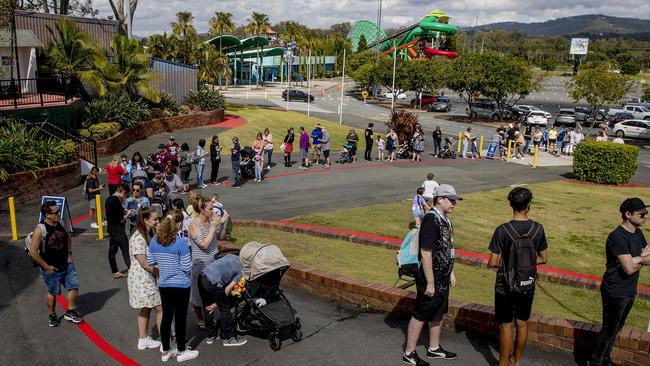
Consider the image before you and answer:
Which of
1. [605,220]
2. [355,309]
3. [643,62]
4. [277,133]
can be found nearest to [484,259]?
[355,309]

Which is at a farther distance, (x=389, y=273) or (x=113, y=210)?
(x=389, y=273)

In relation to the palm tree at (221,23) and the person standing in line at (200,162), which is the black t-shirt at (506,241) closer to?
the person standing in line at (200,162)

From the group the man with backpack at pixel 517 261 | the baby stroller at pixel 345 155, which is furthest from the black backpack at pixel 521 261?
the baby stroller at pixel 345 155

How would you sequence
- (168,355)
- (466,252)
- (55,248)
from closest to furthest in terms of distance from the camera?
1. (168,355)
2. (55,248)
3. (466,252)

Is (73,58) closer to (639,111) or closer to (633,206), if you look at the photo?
(633,206)

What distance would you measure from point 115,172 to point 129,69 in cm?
1392

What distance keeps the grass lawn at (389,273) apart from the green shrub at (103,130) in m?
11.8

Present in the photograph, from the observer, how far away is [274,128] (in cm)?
3128

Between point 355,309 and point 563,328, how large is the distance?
8.70 ft

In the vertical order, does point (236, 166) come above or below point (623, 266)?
below

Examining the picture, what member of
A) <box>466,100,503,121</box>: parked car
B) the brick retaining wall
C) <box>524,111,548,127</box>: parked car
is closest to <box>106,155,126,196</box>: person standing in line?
the brick retaining wall

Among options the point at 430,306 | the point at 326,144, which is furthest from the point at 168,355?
the point at 326,144

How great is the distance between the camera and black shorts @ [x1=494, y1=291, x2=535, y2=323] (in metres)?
5.57

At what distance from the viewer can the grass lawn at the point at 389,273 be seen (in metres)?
8.50
